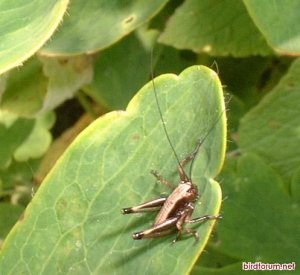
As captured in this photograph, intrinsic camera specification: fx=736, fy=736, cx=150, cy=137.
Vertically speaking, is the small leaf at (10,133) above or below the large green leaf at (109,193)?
below

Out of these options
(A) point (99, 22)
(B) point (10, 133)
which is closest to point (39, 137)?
(B) point (10, 133)

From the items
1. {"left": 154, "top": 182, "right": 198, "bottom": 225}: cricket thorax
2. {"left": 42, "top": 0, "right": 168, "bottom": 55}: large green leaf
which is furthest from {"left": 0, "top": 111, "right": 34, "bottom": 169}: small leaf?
{"left": 154, "top": 182, "right": 198, "bottom": 225}: cricket thorax

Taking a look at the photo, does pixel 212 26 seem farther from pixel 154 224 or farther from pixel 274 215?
pixel 154 224

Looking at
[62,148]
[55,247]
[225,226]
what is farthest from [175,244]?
[62,148]

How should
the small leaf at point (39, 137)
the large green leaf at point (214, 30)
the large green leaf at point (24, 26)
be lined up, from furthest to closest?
1. the small leaf at point (39, 137)
2. the large green leaf at point (214, 30)
3. the large green leaf at point (24, 26)

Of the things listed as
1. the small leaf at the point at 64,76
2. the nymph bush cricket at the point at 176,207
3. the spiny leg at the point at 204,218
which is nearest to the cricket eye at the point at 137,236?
the nymph bush cricket at the point at 176,207

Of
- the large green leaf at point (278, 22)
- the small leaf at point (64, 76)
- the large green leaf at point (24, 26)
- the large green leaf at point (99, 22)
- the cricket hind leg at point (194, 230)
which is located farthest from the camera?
the small leaf at point (64, 76)

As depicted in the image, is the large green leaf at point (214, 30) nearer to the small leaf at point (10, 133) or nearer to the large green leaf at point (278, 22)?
the large green leaf at point (278, 22)

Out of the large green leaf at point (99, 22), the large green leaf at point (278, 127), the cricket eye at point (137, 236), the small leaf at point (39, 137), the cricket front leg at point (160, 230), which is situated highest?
the large green leaf at point (99, 22)
